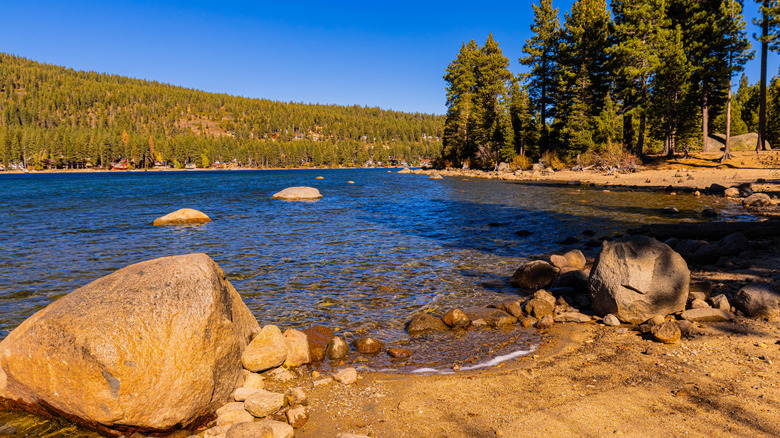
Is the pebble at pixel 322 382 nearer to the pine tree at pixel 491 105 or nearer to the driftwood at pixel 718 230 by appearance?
the driftwood at pixel 718 230

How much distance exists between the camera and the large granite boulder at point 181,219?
860 inches

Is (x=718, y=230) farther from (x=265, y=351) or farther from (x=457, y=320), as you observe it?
(x=265, y=351)

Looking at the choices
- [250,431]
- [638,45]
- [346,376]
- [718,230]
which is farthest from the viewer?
[638,45]

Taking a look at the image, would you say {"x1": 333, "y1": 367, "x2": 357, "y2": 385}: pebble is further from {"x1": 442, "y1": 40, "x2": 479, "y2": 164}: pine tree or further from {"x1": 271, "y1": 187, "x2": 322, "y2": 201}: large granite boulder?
{"x1": 442, "y1": 40, "x2": 479, "y2": 164}: pine tree

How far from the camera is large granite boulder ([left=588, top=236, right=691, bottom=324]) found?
24.3ft

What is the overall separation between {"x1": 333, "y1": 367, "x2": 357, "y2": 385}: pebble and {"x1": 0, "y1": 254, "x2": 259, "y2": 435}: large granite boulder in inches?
62.8

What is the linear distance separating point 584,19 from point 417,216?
37.5 meters

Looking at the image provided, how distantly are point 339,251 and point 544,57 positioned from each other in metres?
49.9

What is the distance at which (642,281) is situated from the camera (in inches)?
292

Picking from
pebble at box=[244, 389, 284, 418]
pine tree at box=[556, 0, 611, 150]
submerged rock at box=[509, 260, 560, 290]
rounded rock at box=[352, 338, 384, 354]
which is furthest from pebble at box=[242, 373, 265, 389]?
pine tree at box=[556, 0, 611, 150]

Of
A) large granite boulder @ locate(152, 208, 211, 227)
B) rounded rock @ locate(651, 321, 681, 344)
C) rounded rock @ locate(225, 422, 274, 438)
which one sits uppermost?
large granite boulder @ locate(152, 208, 211, 227)

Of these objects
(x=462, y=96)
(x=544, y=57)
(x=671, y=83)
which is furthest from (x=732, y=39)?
(x=462, y=96)

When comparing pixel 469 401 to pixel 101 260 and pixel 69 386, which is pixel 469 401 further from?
pixel 101 260

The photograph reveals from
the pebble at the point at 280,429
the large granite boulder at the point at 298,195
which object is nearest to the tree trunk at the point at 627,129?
the large granite boulder at the point at 298,195
